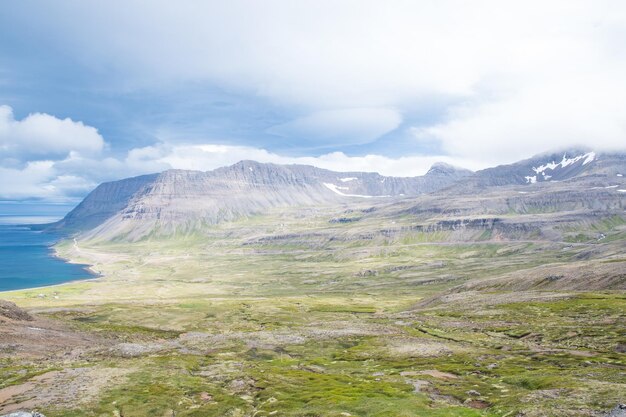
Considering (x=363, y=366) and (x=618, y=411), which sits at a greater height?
(x=618, y=411)

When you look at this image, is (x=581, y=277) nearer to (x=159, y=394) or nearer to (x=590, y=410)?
(x=590, y=410)

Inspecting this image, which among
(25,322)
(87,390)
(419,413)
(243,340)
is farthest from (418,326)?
(25,322)

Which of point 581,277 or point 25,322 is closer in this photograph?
point 25,322

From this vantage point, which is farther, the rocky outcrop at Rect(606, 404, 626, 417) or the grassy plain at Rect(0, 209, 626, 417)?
the grassy plain at Rect(0, 209, 626, 417)

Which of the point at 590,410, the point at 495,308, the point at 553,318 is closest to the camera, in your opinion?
the point at 590,410

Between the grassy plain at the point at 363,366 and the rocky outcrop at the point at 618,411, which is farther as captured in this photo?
the grassy plain at the point at 363,366

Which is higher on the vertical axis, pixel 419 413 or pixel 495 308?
pixel 419 413

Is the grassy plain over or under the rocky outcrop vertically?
under

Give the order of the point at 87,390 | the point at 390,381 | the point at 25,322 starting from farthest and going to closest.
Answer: the point at 25,322
the point at 390,381
the point at 87,390

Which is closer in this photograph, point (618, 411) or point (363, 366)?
point (618, 411)

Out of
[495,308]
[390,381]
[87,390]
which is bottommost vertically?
[495,308]

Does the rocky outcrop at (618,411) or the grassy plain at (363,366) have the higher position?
the rocky outcrop at (618,411)
